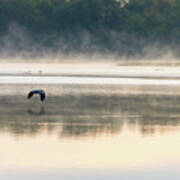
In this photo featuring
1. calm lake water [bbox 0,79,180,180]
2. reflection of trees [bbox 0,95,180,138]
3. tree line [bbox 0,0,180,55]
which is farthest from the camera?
tree line [bbox 0,0,180,55]

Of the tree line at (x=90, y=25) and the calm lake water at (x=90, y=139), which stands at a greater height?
the tree line at (x=90, y=25)

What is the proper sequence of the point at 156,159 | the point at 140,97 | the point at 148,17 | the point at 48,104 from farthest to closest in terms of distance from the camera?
A: the point at 148,17, the point at 140,97, the point at 48,104, the point at 156,159

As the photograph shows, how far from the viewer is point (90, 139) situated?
732 inches

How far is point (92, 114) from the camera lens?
25.2 metres

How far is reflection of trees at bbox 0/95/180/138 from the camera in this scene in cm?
2064

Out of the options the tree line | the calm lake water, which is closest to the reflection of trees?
the calm lake water

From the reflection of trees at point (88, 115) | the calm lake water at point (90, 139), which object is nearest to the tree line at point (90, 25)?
the reflection of trees at point (88, 115)

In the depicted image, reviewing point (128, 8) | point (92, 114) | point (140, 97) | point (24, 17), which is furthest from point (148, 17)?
point (92, 114)

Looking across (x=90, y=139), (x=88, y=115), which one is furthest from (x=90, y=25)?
(x=90, y=139)

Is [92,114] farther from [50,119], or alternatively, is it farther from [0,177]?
[0,177]

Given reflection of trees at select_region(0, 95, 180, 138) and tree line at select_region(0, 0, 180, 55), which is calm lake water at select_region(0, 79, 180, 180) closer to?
reflection of trees at select_region(0, 95, 180, 138)

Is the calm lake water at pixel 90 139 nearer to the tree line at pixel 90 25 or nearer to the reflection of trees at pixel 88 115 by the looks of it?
the reflection of trees at pixel 88 115

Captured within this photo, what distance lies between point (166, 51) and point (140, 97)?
8389 centimetres

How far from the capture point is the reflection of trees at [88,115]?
67.7 ft
